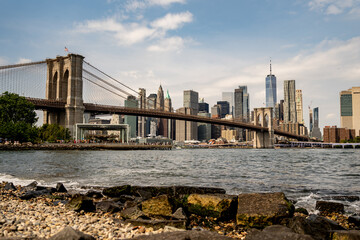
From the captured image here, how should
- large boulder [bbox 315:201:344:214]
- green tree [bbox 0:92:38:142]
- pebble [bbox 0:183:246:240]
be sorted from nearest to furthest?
pebble [bbox 0:183:246:240]
large boulder [bbox 315:201:344:214]
green tree [bbox 0:92:38:142]

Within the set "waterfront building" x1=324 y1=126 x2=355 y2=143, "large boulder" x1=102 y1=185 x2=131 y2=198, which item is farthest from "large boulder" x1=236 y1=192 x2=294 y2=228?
Answer: "waterfront building" x1=324 y1=126 x2=355 y2=143

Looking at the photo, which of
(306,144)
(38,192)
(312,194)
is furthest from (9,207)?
(306,144)

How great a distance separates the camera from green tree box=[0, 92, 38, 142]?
5381 centimetres

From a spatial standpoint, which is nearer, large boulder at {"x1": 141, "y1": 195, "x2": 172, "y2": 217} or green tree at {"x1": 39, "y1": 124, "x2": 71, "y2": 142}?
large boulder at {"x1": 141, "y1": 195, "x2": 172, "y2": 217}

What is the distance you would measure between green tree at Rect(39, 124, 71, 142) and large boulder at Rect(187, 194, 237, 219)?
59.9m

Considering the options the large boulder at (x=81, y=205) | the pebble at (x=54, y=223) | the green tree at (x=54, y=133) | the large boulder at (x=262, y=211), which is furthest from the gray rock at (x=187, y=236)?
the green tree at (x=54, y=133)

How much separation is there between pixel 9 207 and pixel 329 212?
Answer: 8360mm

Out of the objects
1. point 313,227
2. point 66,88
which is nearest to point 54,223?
point 313,227

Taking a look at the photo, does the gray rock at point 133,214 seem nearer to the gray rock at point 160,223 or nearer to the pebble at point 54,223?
the pebble at point 54,223

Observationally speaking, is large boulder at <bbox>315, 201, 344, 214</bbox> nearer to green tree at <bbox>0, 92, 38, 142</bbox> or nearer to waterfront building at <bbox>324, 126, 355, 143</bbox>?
green tree at <bbox>0, 92, 38, 142</bbox>

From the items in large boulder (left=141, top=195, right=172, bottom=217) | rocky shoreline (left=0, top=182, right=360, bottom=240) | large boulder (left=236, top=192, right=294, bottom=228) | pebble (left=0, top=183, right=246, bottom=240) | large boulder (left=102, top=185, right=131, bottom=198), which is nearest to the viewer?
rocky shoreline (left=0, top=182, right=360, bottom=240)

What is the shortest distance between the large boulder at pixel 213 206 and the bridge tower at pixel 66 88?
61.1 metres

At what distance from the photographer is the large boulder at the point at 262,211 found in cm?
586

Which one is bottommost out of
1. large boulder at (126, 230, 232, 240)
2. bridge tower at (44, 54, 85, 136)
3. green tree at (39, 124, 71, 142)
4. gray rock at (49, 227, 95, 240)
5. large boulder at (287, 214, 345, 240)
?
large boulder at (287, 214, 345, 240)
